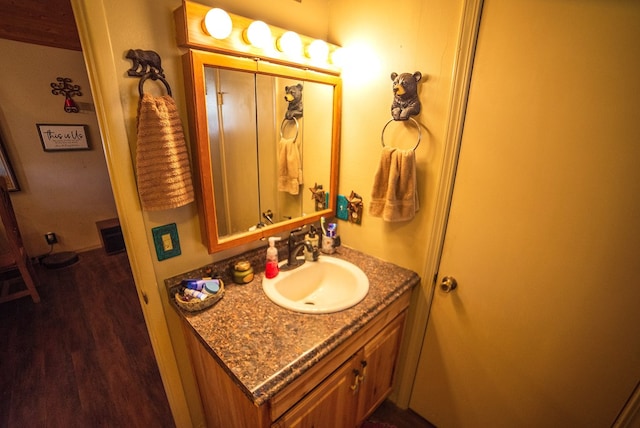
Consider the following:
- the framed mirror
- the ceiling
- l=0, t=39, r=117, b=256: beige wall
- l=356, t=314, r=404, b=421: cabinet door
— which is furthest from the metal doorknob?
l=0, t=39, r=117, b=256: beige wall

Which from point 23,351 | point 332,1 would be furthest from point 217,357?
point 23,351

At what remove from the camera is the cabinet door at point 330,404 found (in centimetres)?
84

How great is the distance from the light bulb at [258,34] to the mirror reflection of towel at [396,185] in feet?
2.11

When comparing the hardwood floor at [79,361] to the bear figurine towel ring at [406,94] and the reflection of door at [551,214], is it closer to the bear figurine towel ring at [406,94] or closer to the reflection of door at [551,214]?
the reflection of door at [551,214]

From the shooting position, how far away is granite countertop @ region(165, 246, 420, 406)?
726mm

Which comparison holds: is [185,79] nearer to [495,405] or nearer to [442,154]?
[442,154]

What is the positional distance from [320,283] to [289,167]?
626 millimetres

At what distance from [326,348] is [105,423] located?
1518mm

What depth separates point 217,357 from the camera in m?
0.78

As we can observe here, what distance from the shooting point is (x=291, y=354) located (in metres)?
0.78

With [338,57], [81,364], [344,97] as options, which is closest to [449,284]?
[344,97]

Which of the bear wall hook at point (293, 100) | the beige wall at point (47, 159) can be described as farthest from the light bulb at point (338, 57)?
the beige wall at point (47, 159)

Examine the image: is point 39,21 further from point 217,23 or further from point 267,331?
point 267,331

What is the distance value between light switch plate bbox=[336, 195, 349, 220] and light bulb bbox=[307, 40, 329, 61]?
0.70m
